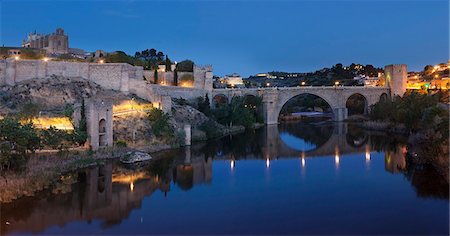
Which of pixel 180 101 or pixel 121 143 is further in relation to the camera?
pixel 180 101

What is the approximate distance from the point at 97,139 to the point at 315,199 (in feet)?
44.1

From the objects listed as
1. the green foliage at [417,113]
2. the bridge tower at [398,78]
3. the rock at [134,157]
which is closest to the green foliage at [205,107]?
the rock at [134,157]

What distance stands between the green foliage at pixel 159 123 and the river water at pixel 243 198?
269cm

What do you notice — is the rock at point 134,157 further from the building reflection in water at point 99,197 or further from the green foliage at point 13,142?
the green foliage at point 13,142

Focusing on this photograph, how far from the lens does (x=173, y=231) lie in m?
12.4

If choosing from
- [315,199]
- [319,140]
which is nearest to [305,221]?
[315,199]

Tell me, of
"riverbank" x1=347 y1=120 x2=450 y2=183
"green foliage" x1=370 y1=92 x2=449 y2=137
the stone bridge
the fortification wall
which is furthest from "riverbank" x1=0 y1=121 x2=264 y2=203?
the stone bridge

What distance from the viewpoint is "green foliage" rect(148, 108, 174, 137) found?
2781 cm

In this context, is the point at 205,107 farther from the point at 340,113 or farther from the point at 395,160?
the point at 340,113

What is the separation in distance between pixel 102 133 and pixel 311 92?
3325 cm

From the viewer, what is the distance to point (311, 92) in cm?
5219

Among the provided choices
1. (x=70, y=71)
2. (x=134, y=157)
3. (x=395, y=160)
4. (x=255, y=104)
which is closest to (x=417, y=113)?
(x=395, y=160)

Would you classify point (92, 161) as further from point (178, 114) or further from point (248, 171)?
point (178, 114)

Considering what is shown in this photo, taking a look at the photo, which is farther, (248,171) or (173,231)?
(248,171)
